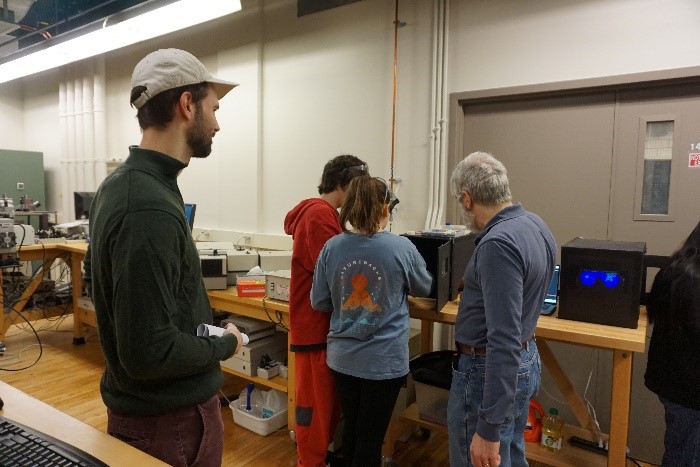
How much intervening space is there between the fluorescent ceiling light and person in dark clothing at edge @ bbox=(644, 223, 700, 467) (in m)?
2.48

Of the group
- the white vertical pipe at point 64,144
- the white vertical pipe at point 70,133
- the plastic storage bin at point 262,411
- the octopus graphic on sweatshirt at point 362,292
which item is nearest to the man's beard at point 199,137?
the octopus graphic on sweatshirt at point 362,292

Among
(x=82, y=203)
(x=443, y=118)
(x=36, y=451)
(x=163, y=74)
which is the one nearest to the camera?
(x=36, y=451)

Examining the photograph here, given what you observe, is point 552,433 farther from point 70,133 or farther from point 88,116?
point 70,133

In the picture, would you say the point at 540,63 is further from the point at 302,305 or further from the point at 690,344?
the point at 302,305

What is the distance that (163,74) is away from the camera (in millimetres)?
1017

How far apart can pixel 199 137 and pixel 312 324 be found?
3.90 ft

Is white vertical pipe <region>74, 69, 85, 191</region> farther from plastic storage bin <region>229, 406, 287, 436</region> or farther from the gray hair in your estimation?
the gray hair

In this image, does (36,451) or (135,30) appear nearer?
(36,451)

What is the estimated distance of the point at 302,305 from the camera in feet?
6.92

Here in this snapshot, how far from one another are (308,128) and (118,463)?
306 centimetres

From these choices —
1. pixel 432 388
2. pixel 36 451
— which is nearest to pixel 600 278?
pixel 432 388

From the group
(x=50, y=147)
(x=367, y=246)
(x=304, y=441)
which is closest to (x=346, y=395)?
(x=304, y=441)

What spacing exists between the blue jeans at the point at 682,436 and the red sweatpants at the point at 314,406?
128 centimetres

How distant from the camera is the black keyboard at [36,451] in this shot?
0.85 m
